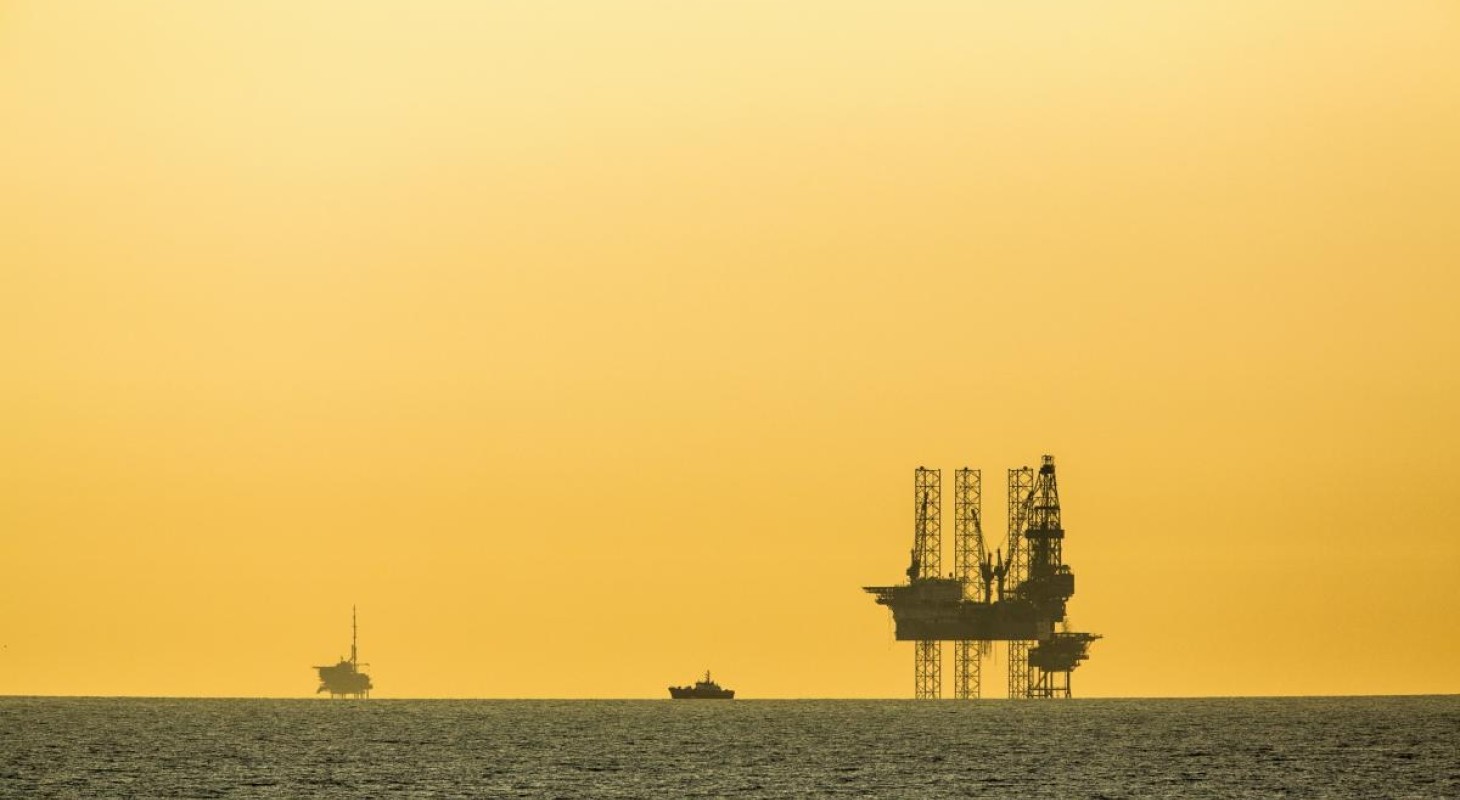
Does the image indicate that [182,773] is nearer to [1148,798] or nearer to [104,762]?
[104,762]

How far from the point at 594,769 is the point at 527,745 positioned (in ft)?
129

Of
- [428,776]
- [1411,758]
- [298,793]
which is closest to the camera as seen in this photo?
[298,793]

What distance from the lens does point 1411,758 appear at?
6447 inches

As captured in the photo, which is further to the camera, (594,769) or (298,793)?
(594,769)

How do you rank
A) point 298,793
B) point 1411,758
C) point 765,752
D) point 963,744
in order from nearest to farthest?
point 298,793, point 1411,758, point 765,752, point 963,744

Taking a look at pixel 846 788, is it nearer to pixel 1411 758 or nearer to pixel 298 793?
pixel 298 793

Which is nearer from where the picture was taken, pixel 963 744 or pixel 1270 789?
pixel 1270 789

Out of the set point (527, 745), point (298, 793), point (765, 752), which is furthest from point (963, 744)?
point (298, 793)

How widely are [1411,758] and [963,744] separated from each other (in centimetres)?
3590

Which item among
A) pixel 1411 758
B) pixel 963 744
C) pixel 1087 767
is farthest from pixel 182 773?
pixel 1411 758

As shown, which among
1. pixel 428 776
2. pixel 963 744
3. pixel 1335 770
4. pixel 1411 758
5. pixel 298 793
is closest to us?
pixel 298 793

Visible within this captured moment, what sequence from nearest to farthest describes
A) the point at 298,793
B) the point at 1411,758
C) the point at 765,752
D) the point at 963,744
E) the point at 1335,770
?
the point at 298,793 → the point at 1335,770 → the point at 1411,758 → the point at 765,752 → the point at 963,744

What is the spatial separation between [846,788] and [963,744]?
58.5 m

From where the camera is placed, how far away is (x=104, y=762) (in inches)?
6068
